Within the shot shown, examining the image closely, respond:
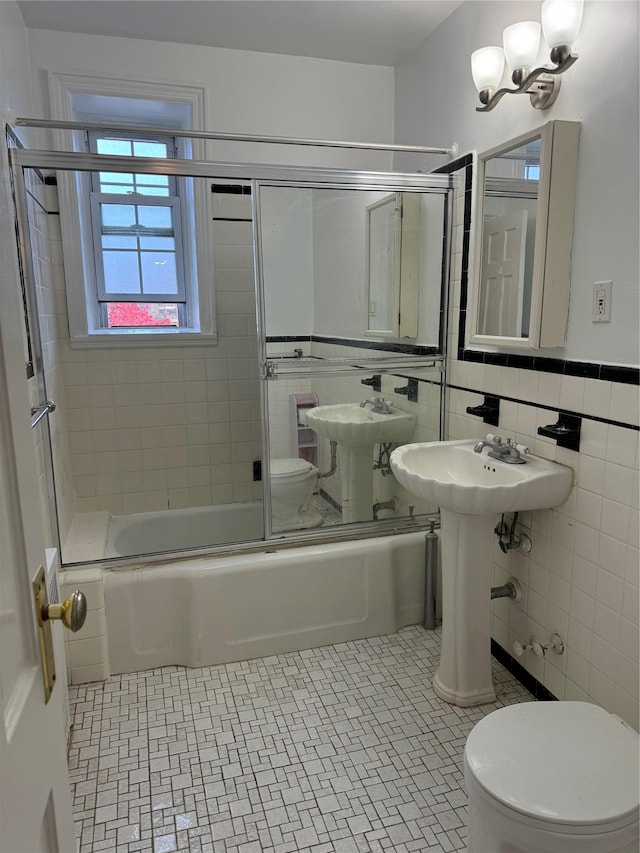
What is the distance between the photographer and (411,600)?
99.9 inches

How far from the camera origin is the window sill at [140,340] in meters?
2.82

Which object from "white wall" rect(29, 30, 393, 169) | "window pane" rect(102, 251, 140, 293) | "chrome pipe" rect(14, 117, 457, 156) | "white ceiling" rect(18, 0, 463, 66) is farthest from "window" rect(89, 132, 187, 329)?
"chrome pipe" rect(14, 117, 457, 156)

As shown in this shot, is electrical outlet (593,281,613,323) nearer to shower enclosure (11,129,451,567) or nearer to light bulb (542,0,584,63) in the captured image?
light bulb (542,0,584,63)

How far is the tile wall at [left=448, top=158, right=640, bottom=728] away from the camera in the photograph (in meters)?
1.58

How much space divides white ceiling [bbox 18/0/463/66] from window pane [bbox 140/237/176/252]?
0.89 meters

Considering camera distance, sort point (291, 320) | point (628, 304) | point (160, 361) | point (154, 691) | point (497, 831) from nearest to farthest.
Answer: point (497, 831)
point (628, 304)
point (154, 691)
point (291, 320)
point (160, 361)

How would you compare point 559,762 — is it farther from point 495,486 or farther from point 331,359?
point 331,359

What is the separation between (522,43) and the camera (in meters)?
1.74

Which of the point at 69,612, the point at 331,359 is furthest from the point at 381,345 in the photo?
the point at 69,612

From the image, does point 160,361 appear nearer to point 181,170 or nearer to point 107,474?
point 107,474

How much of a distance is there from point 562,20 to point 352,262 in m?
1.17

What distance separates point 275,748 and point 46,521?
119 cm

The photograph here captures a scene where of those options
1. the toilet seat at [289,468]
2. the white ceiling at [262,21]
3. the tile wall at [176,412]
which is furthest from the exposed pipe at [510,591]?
the white ceiling at [262,21]

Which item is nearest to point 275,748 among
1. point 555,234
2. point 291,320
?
point 291,320
